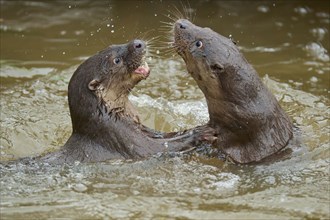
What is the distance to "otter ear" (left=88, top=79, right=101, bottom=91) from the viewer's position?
4.96 m

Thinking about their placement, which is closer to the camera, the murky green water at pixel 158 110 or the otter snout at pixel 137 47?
the murky green water at pixel 158 110

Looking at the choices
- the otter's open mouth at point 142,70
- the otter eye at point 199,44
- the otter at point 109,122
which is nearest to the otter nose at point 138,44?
the otter at point 109,122

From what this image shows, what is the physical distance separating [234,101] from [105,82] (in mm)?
819

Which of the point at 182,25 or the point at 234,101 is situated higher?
the point at 182,25

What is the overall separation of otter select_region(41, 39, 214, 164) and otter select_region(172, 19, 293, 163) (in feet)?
0.49

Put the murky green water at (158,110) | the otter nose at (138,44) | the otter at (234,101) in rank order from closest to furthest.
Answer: the murky green water at (158,110) → the otter at (234,101) → the otter nose at (138,44)

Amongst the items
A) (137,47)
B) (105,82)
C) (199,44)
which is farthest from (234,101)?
(105,82)

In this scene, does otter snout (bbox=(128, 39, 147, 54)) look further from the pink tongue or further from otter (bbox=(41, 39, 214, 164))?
the pink tongue

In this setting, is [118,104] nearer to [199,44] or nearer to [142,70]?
[142,70]

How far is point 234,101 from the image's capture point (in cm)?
484

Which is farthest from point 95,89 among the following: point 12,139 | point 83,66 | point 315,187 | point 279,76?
point 279,76

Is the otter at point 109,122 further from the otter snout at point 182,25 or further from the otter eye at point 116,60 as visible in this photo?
the otter snout at point 182,25

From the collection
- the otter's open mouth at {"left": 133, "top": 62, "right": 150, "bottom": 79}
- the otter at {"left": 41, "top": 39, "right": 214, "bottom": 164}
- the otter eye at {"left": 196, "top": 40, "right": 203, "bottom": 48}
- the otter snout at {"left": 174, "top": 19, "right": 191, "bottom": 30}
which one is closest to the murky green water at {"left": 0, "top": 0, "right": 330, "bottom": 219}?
the otter at {"left": 41, "top": 39, "right": 214, "bottom": 164}

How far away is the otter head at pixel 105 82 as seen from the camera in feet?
16.3
